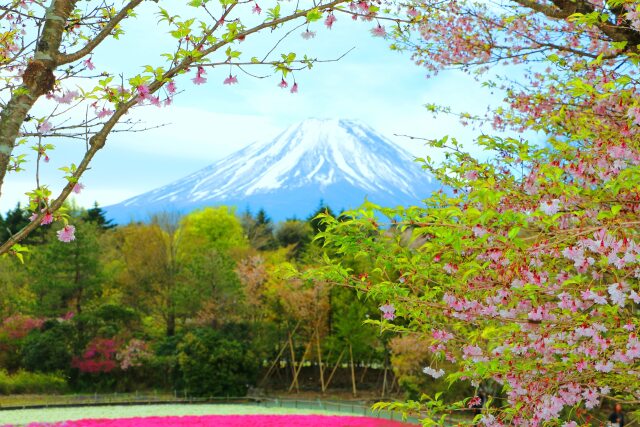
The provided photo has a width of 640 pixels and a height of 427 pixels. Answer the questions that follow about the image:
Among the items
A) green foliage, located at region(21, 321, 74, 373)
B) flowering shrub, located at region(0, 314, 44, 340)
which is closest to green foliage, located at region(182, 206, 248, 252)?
flowering shrub, located at region(0, 314, 44, 340)

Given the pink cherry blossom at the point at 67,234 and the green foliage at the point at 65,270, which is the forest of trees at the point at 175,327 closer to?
the green foliage at the point at 65,270

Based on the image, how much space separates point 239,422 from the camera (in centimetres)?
2211

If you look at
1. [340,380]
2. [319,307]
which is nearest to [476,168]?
[319,307]

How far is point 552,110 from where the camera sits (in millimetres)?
7129

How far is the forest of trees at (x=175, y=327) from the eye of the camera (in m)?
31.5

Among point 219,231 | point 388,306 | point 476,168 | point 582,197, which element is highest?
point 219,231

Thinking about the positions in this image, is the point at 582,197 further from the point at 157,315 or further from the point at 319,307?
the point at 157,315

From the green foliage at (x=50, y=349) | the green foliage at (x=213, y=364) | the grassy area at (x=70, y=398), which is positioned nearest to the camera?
the grassy area at (x=70, y=398)

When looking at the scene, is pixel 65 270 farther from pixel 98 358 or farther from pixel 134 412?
pixel 134 412

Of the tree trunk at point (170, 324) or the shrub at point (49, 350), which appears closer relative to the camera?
the shrub at point (49, 350)

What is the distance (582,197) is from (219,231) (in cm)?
5162

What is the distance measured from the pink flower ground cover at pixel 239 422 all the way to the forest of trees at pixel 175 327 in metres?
5.13

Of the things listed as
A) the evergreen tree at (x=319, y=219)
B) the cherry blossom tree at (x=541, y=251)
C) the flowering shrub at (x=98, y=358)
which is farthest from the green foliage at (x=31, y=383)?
the cherry blossom tree at (x=541, y=251)

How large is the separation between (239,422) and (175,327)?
16403mm
